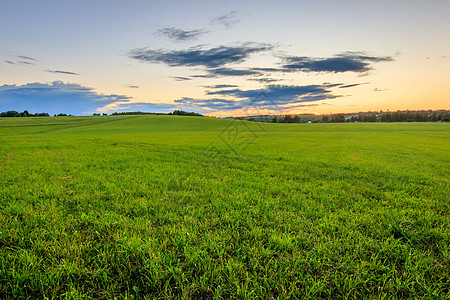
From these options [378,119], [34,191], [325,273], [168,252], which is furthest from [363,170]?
[378,119]

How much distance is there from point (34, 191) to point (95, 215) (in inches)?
126

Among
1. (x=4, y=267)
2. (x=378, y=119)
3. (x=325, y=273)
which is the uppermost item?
(x=378, y=119)

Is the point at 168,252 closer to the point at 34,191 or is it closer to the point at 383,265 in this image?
the point at 383,265

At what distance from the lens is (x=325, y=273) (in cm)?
277

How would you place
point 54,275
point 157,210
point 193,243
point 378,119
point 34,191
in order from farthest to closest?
point 378,119, point 34,191, point 157,210, point 193,243, point 54,275

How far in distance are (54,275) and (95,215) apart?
5.93 ft

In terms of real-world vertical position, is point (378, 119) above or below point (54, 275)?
above

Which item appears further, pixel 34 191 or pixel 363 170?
pixel 363 170

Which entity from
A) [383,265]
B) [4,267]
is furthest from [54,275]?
[383,265]

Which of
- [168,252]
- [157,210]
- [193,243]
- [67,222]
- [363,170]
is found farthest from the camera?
[363,170]

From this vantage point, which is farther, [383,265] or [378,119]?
[378,119]

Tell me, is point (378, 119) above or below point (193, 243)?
above

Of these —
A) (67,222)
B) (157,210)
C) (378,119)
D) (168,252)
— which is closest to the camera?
(168,252)

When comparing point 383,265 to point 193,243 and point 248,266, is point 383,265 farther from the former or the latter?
point 193,243
